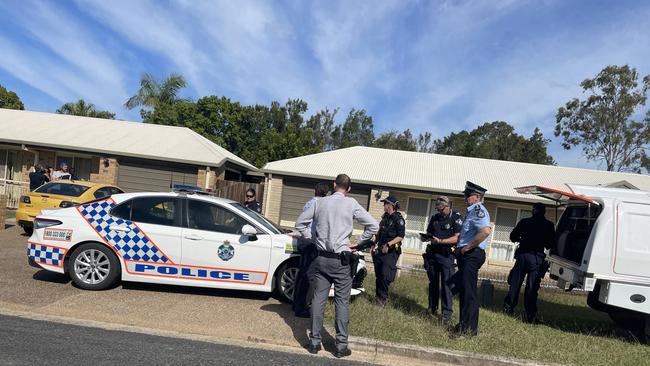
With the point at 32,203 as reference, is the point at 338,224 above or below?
above

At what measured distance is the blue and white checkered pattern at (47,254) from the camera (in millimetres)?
5492

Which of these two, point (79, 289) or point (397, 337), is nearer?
point (397, 337)

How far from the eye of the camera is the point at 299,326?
4848mm

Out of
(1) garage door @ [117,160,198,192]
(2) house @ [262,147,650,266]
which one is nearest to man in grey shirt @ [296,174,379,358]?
(2) house @ [262,147,650,266]

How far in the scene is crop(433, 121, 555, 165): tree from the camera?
132 feet

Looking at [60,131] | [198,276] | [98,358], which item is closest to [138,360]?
[98,358]

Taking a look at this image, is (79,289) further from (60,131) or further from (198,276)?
(60,131)

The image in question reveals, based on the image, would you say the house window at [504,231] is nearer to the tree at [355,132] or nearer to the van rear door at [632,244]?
the van rear door at [632,244]

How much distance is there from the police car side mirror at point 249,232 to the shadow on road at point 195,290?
35.5 inches

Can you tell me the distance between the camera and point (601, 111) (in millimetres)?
30594

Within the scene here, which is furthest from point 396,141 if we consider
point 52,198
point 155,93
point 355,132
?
point 52,198

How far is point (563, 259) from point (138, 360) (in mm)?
5791

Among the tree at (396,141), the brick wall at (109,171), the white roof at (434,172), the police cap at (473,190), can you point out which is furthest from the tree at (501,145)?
the police cap at (473,190)

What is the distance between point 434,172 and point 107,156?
11.6 m
